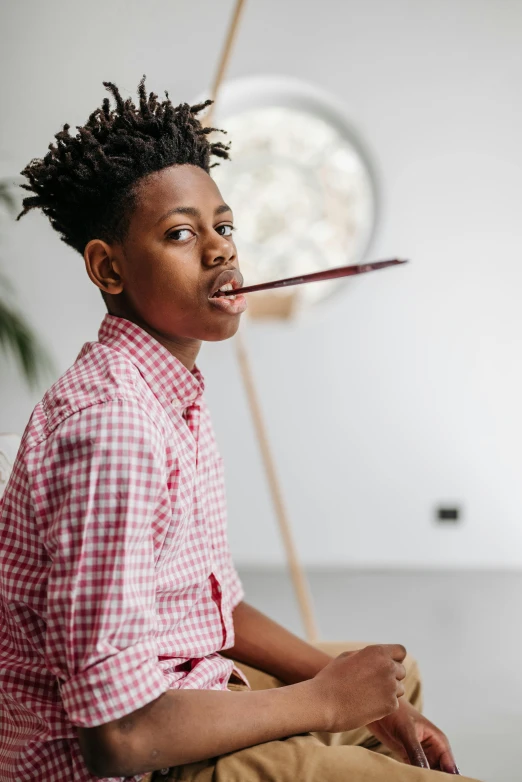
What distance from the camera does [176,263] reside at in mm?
1008

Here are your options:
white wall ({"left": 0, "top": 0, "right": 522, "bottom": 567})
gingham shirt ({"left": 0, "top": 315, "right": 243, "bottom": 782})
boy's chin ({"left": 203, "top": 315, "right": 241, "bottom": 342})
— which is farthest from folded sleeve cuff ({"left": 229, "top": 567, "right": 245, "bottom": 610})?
white wall ({"left": 0, "top": 0, "right": 522, "bottom": 567})

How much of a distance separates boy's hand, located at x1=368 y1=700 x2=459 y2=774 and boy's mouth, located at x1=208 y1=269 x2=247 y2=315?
23.3 inches

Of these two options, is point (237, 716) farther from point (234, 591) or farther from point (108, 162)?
point (108, 162)

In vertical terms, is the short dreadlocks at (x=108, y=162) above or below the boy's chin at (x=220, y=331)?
above

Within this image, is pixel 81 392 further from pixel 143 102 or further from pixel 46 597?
pixel 143 102

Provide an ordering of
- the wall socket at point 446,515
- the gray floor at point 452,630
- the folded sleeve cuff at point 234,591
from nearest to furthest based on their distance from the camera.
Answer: the folded sleeve cuff at point 234,591 → the gray floor at point 452,630 → the wall socket at point 446,515

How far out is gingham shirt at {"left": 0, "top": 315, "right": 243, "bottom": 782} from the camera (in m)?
0.78

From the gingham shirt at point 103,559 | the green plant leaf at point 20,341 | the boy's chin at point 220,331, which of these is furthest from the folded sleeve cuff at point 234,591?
the green plant leaf at point 20,341

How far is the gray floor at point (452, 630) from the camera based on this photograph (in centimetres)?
216

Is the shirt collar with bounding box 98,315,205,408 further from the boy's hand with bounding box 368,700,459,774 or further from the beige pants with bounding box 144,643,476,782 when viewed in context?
the boy's hand with bounding box 368,700,459,774

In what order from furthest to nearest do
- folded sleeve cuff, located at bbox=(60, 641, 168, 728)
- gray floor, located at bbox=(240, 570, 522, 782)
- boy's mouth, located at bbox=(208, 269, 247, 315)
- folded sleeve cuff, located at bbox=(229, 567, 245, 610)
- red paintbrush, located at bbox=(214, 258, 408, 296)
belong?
A: gray floor, located at bbox=(240, 570, 522, 782) < folded sleeve cuff, located at bbox=(229, 567, 245, 610) < boy's mouth, located at bbox=(208, 269, 247, 315) < red paintbrush, located at bbox=(214, 258, 408, 296) < folded sleeve cuff, located at bbox=(60, 641, 168, 728)

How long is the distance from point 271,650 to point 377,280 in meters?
2.64

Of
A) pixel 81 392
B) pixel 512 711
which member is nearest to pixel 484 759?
pixel 512 711

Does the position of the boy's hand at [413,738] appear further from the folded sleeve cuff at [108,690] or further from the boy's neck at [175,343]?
the boy's neck at [175,343]
